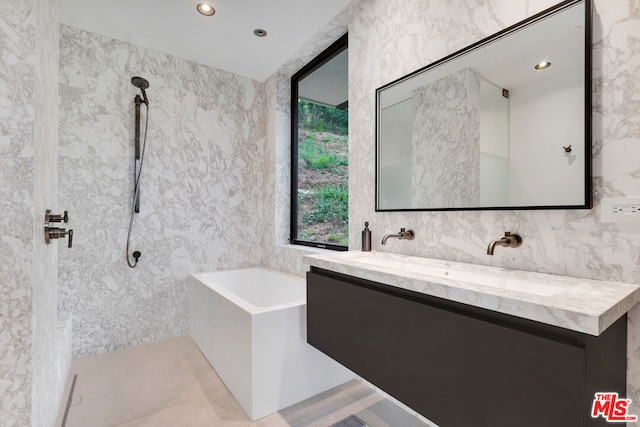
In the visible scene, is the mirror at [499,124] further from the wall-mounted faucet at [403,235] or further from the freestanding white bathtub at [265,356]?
the freestanding white bathtub at [265,356]

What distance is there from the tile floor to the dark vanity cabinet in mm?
612

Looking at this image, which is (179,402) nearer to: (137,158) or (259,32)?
(137,158)

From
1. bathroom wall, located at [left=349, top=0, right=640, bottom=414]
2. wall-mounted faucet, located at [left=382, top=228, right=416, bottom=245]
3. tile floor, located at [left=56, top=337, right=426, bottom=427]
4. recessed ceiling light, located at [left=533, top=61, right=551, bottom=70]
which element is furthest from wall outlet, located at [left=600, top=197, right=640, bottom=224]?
tile floor, located at [left=56, top=337, right=426, bottom=427]

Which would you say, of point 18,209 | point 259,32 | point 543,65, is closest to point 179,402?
point 18,209

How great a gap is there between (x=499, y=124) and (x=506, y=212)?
1.27 feet

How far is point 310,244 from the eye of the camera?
9.67ft

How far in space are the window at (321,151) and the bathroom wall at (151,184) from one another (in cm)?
42

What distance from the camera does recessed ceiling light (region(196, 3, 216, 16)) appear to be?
6.88ft

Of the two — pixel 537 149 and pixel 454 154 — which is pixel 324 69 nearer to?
pixel 454 154

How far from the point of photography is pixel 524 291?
3.57 ft

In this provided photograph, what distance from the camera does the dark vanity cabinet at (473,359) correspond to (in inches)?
29.6

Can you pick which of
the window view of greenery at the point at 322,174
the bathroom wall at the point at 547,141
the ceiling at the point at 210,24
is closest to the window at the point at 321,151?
the window view of greenery at the point at 322,174

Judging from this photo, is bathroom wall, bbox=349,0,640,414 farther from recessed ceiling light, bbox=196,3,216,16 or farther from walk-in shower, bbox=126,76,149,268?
walk-in shower, bbox=126,76,149,268

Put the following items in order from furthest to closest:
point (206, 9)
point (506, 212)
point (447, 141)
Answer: point (206, 9) < point (447, 141) < point (506, 212)
